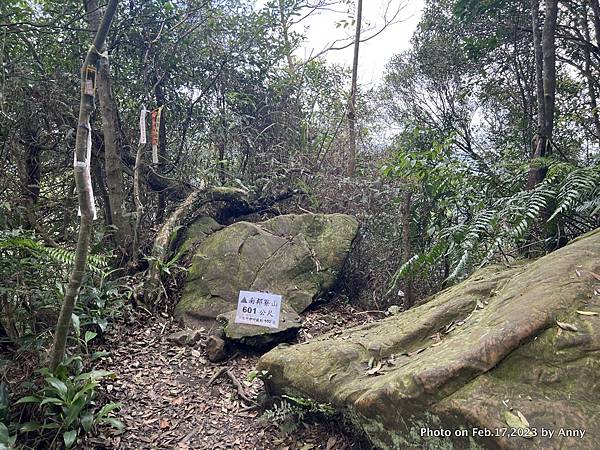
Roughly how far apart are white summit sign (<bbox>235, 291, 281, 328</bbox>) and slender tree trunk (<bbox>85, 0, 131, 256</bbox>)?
1843 millimetres

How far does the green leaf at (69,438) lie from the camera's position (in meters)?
2.20

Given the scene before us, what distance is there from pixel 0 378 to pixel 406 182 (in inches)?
155

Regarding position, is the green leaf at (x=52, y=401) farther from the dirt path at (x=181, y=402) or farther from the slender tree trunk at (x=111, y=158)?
the slender tree trunk at (x=111, y=158)

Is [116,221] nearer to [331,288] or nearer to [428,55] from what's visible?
[331,288]

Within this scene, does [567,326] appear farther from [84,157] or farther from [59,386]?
[59,386]

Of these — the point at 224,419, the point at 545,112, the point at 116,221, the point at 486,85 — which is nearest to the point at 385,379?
the point at 224,419

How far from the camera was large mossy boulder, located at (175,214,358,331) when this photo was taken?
416 centimetres

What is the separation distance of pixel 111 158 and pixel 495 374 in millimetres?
4173

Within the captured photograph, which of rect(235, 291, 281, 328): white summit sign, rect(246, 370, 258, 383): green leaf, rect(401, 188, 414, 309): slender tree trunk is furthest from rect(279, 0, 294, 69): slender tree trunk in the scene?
rect(246, 370, 258, 383): green leaf

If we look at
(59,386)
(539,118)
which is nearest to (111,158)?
(59,386)

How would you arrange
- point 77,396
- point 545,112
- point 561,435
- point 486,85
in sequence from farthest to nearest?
point 486,85, point 545,112, point 77,396, point 561,435

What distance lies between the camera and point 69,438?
87.2 inches

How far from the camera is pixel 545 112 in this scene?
325 cm

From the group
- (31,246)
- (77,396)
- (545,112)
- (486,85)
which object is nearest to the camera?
(77,396)
